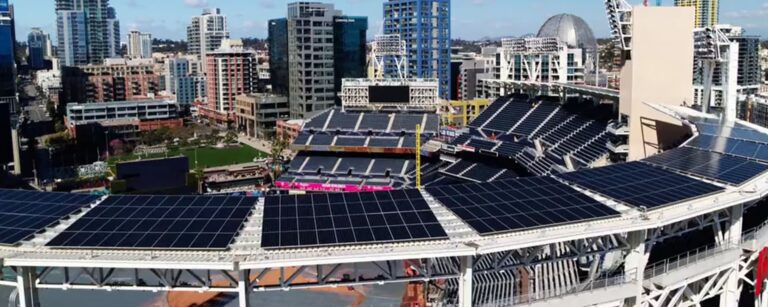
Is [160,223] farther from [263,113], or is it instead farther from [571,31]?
[263,113]

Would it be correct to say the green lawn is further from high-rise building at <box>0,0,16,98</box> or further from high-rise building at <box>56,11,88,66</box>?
high-rise building at <box>56,11,88,66</box>

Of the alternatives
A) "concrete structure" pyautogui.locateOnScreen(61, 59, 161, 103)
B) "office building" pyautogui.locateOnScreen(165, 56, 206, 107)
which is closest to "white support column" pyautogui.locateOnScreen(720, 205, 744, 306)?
"office building" pyautogui.locateOnScreen(165, 56, 206, 107)

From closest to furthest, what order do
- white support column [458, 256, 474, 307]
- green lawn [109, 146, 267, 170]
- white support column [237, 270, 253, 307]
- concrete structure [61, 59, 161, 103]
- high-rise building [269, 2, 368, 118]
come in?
1. white support column [237, 270, 253, 307]
2. white support column [458, 256, 474, 307]
3. green lawn [109, 146, 267, 170]
4. high-rise building [269, 2, 368, 118]
5. concrete structure [61, 59, 161, 103]

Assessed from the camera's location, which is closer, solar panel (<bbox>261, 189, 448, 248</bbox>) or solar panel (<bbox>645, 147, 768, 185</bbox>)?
solar panel (<bbox>261, 189, 448, 248</bbox>)

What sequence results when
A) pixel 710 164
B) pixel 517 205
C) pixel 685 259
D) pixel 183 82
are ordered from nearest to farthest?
pixel 517 205, pixel 685 259, pixel 710 164, pixel 183 82

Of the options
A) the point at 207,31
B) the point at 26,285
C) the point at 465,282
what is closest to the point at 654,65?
the point at 465,282

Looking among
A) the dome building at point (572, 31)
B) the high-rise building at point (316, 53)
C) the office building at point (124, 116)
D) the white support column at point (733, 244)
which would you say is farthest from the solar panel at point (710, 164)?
the office building at point (124, 116)

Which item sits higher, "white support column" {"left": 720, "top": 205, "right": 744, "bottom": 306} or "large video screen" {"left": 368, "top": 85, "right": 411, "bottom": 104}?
"large video screen" {"left": 368, "top": 85, "right": 411, "bottom": 104}
